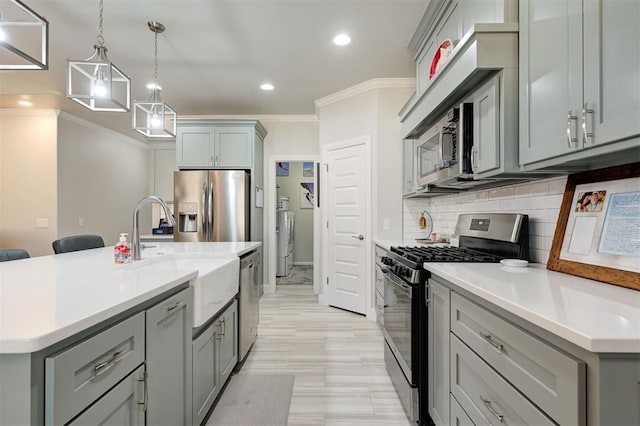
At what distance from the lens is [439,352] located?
5.22 ft

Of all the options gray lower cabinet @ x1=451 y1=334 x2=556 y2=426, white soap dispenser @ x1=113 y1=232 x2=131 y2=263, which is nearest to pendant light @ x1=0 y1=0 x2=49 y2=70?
white soap dispenser @ x1=113 y1=232 x2=131 y2=263

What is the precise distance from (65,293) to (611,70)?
196 centimetres

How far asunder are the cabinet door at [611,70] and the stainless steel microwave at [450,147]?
722 mm

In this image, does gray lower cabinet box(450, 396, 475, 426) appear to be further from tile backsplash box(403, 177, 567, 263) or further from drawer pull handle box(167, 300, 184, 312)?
drawer pull handle box(167, 300, 184, 312)

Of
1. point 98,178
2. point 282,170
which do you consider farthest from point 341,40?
point 282,170

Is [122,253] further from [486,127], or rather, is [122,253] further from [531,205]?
[531,205]

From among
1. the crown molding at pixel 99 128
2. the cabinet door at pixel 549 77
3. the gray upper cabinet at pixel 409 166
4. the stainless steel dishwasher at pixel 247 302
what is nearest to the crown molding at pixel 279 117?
the crown molding at pixel 99 128

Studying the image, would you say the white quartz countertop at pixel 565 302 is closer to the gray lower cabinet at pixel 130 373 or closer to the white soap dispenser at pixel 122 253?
the gray lower cabinet at pixel 130 373

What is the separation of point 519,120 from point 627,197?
1.68 ft

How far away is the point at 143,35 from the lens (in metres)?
2.77

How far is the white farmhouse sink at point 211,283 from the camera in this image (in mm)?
1616

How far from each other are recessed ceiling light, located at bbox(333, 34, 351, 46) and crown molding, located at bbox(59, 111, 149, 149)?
422 cm

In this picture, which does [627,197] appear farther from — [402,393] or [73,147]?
[73,147]

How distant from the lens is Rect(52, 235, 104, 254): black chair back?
8.17 feet
